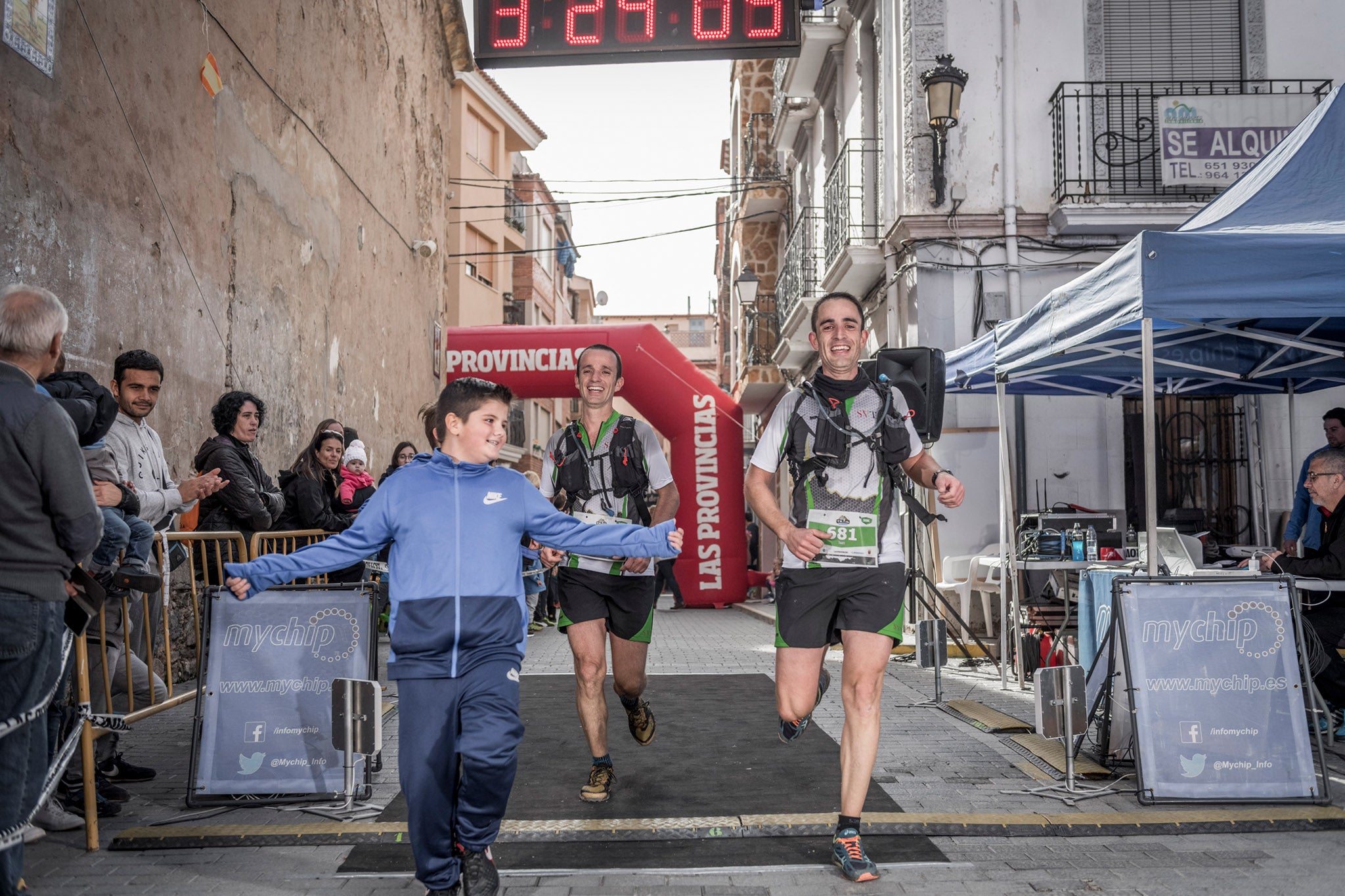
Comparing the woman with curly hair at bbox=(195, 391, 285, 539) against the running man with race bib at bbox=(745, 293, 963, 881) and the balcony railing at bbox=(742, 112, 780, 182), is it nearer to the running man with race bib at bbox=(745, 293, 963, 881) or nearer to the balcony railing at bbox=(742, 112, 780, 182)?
the running man with race bib at bbox=(745, 293, 963, 881)

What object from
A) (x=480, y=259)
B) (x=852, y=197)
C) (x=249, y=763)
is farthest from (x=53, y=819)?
(x=480, y=259)

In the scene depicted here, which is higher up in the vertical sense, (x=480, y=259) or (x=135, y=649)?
(x=480, y=259)

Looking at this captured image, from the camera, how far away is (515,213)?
39.1 meters

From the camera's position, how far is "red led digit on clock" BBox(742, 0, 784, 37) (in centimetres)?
819

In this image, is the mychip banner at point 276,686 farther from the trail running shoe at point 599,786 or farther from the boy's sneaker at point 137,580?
the trail running shoe at point 599,786

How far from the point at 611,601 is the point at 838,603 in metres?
1.18

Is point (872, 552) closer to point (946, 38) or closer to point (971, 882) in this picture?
point (971, 882)

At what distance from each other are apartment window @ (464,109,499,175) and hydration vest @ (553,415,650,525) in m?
26.8

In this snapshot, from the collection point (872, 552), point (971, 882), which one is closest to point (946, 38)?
point (872, 552)

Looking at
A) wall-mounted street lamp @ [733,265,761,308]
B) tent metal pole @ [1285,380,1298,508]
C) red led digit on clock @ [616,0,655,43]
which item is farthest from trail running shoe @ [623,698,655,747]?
wall-mounted street lamp @ [733,265,761,308]

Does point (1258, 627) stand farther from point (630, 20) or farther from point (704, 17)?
point (630, 20)

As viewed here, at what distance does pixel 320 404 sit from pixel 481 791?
10.4 metres

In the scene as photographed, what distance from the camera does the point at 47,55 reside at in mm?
6883

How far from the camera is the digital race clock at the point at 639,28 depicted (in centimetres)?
820
